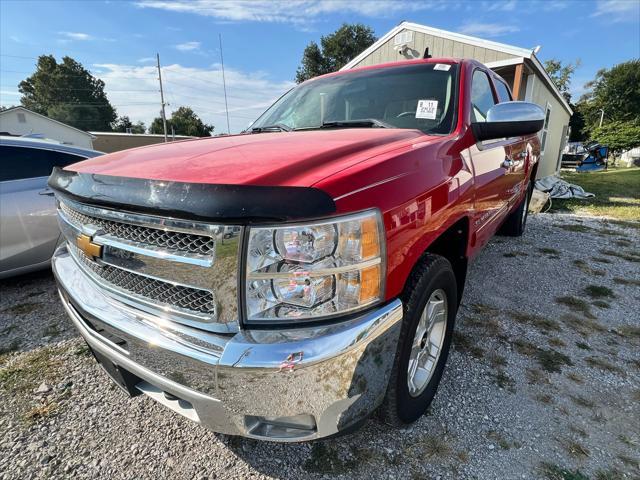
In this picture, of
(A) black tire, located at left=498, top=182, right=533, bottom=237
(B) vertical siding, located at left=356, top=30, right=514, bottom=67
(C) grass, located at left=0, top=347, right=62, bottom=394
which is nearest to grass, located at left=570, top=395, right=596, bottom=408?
(C) grass, located at left=0, top=347, right=62, bottom=394

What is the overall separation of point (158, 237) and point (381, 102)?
1.81 m

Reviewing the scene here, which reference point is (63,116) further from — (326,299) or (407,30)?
(326,299)

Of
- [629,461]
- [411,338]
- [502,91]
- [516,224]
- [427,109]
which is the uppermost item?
[502,91]

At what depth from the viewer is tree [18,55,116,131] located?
57.4 meters

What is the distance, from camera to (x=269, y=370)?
1.11 m

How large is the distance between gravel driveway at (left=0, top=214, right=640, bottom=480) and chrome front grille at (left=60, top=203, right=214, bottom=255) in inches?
43.6

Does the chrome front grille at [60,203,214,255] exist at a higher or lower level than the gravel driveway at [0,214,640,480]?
higher

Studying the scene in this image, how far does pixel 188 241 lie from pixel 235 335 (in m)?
0.35

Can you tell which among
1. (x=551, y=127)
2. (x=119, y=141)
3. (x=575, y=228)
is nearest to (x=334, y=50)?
(x=119, y=141)

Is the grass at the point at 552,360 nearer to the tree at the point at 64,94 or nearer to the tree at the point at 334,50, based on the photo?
the tree at the point at 334,50

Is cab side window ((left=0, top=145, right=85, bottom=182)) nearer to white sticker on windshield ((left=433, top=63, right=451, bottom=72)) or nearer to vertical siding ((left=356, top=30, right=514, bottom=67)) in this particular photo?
white sticker on windshield ((left=433, top=63, right=451, bottom=72))

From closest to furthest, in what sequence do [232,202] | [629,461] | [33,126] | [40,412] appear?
[232,202], [629,461], [40,412], [33,126]

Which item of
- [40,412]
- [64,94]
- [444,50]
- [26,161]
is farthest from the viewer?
[64,94]

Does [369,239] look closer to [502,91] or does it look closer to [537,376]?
[537,376]
